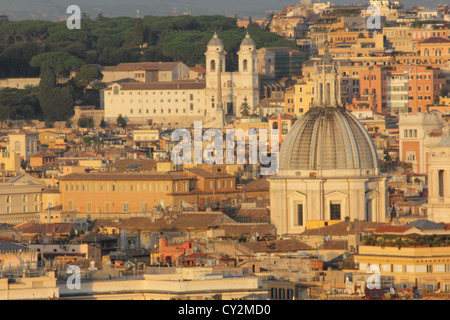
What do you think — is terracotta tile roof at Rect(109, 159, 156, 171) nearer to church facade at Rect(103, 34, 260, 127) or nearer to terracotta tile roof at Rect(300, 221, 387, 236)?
terracotta tile roof at Rect(300, 221, 387, 236)

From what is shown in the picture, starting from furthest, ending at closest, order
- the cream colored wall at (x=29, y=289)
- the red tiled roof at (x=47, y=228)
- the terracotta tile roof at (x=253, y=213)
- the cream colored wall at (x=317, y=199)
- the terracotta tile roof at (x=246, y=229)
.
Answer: the terracotta tile roof at (x=253, y=213)
the red tiled roof at (x=47, y=228)
the cream colored wall at (x=317, y=199)
the terracotta tile roof at (x=246, y=229)
the cream colored wall at (x=29, y=289)

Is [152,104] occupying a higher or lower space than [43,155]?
higher

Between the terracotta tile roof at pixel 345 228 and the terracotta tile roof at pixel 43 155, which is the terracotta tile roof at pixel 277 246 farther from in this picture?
the terracotta tile roof at pixel 43 155

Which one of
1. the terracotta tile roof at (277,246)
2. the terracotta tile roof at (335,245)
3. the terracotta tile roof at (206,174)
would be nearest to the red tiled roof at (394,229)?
the terracotta tile roof at (335,245)

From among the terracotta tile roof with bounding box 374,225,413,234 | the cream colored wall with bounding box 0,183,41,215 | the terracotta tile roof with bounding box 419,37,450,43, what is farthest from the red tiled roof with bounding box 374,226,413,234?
the terracotta tile roof with bounding box 419,37,450,43

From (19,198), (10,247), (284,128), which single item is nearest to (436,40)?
(284,128)

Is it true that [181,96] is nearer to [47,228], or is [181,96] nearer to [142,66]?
[142,66]
